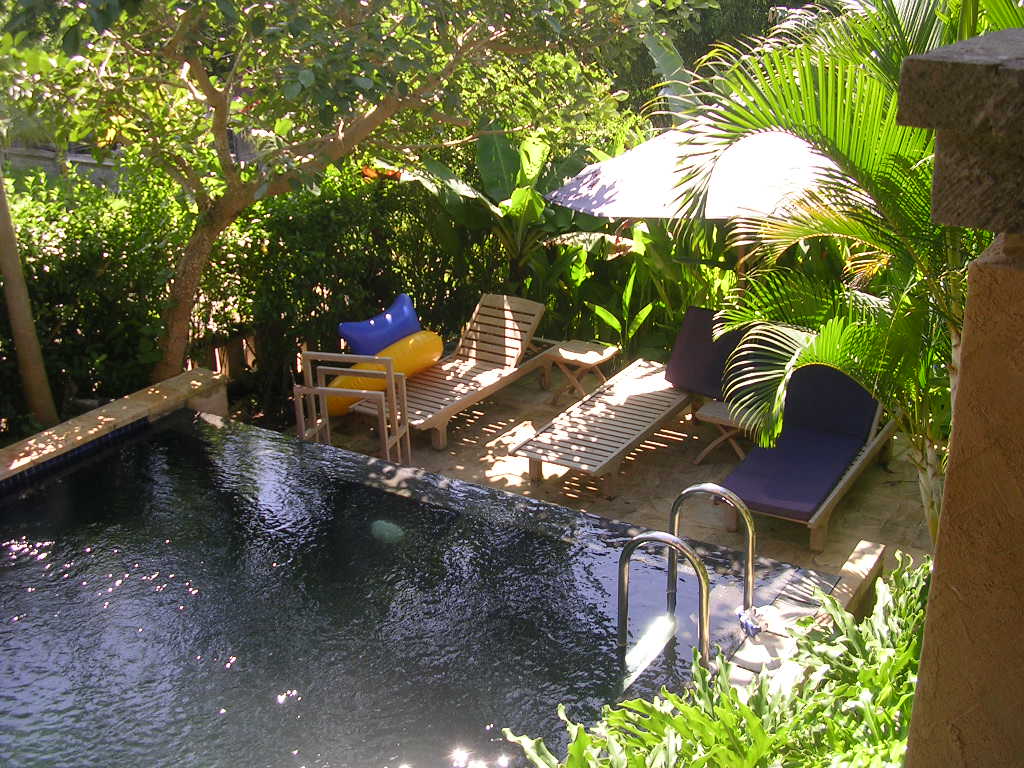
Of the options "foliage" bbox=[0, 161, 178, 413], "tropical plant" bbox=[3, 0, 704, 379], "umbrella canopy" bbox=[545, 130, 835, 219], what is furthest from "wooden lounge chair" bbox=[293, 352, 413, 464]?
"umbrella canopy" bbox=[545, 130, 835, 219]

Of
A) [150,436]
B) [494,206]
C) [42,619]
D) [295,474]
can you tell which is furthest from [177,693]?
[494,206]

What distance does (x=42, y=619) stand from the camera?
18.4 ft

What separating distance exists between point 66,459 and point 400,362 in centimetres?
297

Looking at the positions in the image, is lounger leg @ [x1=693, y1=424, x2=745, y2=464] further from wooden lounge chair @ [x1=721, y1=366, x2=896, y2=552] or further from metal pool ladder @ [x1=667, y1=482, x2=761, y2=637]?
metal pool ladder @ [x1=667, y1=482, x2=761, y2=637]

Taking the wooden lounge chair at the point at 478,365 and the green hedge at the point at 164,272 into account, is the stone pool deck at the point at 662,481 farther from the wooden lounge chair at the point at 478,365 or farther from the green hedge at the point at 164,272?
the green hedge at the point at 164,272

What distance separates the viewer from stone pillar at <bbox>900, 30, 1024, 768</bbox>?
1.57m

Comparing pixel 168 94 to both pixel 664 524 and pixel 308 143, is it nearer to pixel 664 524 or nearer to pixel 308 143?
pixel 308 143

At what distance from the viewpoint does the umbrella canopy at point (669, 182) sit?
7.12 metres

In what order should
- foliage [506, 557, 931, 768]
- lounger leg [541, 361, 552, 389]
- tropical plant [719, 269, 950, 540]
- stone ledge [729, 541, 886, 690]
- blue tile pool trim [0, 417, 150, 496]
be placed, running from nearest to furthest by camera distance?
foliage [506, 557, 931, 768], stone ledge [729, 541, 886, 690], tropical plant [719, 269, 950, 540], blue tile pool trim [0, 417, 150, 496], lounger leg [541, 361, 552, 389]

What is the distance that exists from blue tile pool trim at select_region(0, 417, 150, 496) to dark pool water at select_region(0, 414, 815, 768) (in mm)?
105

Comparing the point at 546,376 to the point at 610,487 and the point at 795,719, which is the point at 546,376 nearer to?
the point at 610,487

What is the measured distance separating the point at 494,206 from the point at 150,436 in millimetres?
4338

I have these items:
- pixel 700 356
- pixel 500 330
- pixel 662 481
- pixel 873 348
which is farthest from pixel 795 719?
pixel 500 330

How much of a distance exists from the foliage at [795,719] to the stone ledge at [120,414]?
467 cm
